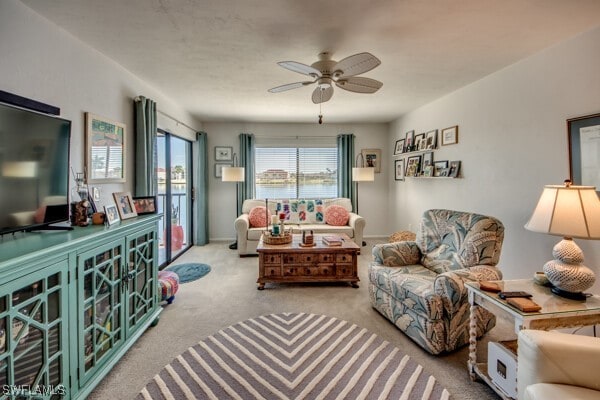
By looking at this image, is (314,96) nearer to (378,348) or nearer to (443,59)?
(443,59)

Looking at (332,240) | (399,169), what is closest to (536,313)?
(332,240)

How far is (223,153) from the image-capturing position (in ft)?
18.7

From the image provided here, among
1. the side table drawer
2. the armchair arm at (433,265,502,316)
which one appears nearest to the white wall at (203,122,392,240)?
the side table drawer

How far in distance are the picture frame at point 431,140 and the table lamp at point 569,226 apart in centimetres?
272

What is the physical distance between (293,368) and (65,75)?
2758mm

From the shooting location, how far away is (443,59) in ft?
9.07

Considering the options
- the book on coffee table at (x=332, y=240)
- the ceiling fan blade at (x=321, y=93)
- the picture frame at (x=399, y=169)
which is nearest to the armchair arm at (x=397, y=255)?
the book on coffee table at (x=332, y=240)

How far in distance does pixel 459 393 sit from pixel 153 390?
1.84 m

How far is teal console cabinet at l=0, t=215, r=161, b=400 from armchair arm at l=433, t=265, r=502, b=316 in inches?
88.8

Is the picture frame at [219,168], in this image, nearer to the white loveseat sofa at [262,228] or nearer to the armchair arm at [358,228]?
the white loveseat sofa at [262,228]

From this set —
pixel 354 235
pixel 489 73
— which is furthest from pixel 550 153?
pixel 354 235

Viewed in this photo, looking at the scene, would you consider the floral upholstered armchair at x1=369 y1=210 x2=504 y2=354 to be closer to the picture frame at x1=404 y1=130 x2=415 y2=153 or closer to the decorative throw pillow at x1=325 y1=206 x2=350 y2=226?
the decorative throw pillow at x1=325 y1=206 x2=350 y2=226

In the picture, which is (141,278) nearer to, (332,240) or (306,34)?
(332,240)

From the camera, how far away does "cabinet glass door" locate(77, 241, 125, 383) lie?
5.23 feet
